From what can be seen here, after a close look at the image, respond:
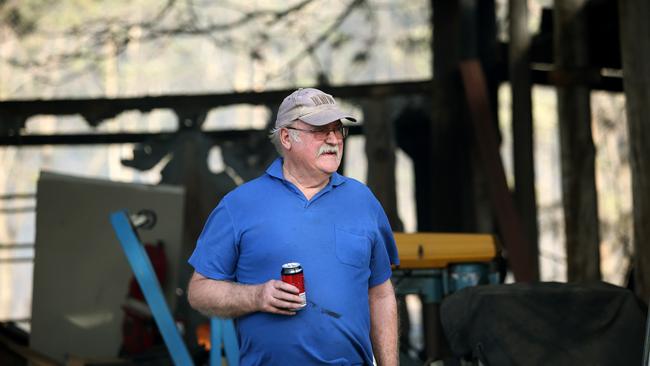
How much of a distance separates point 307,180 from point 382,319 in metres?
0.49

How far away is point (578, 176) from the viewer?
6.43 metres

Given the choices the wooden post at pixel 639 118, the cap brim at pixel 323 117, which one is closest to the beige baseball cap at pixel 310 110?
the cap brim at pixel 323 117

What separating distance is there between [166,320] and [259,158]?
3673 mm

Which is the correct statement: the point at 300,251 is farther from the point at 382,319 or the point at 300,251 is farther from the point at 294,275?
the point at 382,319

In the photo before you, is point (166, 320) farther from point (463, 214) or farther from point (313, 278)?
point (463, 214)

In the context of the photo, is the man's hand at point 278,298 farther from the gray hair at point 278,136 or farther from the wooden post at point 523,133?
the wooden post at point 523,133

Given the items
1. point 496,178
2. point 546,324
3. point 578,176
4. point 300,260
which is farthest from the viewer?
point 496,178

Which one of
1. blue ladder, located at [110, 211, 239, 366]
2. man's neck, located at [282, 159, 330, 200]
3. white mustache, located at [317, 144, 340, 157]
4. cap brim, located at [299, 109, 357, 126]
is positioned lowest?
blue ladder, located at [110, 211, 239, 366]

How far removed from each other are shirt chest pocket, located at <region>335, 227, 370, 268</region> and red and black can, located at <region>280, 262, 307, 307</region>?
20cm

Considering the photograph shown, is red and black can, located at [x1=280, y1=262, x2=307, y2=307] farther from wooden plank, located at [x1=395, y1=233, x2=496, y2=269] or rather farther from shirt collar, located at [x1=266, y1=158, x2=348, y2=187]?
wooden plank, located at [x1=395, y1=233, x2=496, y2=269]

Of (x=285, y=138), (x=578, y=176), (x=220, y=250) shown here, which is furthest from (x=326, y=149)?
(x=578, y=176)

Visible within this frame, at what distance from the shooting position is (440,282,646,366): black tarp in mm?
4469

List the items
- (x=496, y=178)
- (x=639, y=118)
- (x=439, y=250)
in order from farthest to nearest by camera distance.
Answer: (x=496, y=178)
(x=439, y=250)
(x=639, y=118)

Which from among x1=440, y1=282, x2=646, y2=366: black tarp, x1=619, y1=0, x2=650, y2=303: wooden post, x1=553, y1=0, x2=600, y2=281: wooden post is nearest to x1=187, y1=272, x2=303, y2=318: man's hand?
x1=440, y1=282, x2=646, y2=366: black tarp
